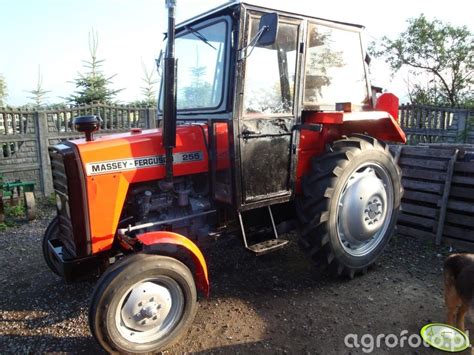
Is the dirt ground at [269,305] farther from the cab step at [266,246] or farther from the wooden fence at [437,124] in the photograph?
the wooden fence at [437,124]

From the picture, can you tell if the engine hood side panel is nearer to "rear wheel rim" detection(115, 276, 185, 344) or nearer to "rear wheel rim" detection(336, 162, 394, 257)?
"rear wheel rim" detection(115, 276, 185, 344)

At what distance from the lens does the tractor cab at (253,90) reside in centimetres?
305

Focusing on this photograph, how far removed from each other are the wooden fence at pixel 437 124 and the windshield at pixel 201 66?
8.04m

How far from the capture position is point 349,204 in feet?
12.0

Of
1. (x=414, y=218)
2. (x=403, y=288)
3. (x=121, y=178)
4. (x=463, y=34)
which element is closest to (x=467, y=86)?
(x=463, y=34)

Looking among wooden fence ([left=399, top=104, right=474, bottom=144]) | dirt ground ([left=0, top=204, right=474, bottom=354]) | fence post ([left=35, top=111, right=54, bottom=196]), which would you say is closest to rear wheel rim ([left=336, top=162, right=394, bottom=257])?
dirt ground ([left=0, top=204, right=474, bottom=354])

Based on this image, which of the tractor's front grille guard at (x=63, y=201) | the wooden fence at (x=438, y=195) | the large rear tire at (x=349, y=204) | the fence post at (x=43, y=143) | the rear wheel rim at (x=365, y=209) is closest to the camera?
the tractor's front grille guard at (x=63, y=201)

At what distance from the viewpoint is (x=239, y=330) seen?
2988 mm

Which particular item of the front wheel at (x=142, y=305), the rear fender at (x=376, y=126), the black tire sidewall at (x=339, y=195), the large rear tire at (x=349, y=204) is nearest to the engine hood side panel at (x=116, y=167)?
the front wheel at (x=142, y=305)

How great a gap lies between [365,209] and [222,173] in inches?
59.8

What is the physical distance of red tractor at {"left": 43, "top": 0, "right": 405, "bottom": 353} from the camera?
107 inches

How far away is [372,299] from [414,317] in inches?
15.0

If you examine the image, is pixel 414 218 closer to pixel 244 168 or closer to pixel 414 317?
pixel 414 317

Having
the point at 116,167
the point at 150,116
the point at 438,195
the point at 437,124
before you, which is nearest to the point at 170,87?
the point at 116,167
